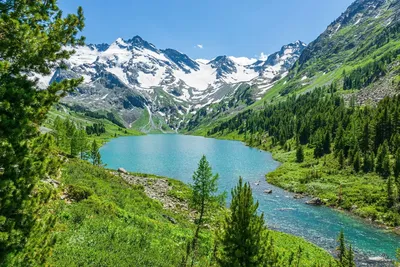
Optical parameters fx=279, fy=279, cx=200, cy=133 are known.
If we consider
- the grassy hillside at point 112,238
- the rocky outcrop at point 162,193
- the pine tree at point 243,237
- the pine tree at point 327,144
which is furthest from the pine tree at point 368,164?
the pine tree at point 243,237

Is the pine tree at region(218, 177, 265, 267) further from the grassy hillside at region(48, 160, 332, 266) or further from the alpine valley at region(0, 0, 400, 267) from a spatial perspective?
Result: the grassy hillside at region(48, 160, 332, 266)

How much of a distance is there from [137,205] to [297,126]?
149194 millimetres

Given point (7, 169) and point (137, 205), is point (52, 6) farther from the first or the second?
point (137, 205)

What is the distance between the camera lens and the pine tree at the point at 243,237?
54.6ft

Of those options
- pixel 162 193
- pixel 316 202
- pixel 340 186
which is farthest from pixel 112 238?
pixel 340 186

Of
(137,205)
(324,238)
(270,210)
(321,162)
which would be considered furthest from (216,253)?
(321,162)

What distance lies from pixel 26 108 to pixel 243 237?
13444 mm

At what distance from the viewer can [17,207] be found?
354 inches

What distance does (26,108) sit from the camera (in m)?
8.89

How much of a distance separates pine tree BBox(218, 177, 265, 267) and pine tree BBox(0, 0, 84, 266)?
1057 cm

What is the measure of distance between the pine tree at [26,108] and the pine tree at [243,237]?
416 inches

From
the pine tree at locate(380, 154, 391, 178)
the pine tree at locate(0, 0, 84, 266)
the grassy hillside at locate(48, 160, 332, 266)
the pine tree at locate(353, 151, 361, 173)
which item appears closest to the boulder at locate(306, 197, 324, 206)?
the pine tree at locate(380, 154, 391, 178)

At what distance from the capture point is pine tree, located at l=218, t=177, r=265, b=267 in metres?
16.6

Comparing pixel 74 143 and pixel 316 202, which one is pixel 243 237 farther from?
pixel 74 143
